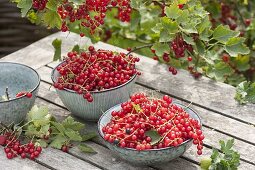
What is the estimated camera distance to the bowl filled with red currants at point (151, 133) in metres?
1.80

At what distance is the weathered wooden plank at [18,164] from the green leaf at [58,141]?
9cm

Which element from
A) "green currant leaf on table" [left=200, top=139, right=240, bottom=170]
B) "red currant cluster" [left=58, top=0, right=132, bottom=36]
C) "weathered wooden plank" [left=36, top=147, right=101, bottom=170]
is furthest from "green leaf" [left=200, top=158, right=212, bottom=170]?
"red currant cluster" [left=58, top=0, right=132, bottom=36]

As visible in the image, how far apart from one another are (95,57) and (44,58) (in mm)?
543

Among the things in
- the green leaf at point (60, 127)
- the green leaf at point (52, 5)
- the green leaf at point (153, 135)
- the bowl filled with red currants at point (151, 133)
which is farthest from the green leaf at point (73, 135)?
the green leaf at point (52, 5)

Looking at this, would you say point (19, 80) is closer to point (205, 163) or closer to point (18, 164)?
point (18, 164)

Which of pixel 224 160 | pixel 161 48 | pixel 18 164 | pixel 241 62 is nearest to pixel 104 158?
pixel 18 164

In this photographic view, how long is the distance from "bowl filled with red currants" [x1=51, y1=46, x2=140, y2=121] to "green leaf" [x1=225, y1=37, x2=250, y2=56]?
38 cm

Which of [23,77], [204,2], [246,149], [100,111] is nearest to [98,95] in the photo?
[100,111]

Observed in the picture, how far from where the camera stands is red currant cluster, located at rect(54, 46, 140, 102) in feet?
6.73

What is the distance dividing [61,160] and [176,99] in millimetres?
560

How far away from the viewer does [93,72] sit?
2.05 m

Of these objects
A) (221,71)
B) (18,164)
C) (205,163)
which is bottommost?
(18,164)

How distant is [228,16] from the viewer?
11.2 feet

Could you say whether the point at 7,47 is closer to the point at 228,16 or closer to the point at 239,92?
the point at 228,16
